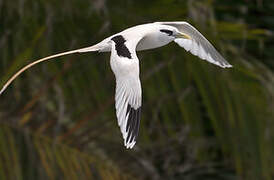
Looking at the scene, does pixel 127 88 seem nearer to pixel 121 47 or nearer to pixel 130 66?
pixel 130 66

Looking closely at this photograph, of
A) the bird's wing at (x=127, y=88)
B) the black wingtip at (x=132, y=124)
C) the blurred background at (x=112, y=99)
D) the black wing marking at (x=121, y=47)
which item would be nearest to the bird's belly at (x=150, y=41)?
the black wing marking at (x=121, y=47)

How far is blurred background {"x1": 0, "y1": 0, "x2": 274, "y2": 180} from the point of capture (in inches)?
189

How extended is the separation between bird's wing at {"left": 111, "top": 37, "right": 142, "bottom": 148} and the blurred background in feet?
3.99

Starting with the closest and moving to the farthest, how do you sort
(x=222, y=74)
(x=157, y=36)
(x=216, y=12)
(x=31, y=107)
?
(x=157, y=36)
(x=31, y=107)
(x=222, y=74)
(x=216, y=12)

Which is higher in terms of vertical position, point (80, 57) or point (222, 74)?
point (80, 57)

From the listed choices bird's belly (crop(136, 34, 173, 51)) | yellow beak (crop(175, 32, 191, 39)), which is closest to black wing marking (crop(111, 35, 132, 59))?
bird's belly (crop(136, 34, 173, 51))

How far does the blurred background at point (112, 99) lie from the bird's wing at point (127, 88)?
1215 millimetres

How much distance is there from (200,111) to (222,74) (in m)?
0.49

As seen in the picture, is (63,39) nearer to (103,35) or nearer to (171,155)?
(103,35)

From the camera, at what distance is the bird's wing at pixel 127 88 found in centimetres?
347

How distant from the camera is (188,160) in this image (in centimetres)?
621

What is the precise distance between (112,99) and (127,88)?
1.61 metres

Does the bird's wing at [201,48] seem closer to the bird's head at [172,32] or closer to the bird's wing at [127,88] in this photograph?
the bird's head at [172,32]

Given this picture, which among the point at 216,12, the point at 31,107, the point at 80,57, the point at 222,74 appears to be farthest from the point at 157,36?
the point at 216,12
